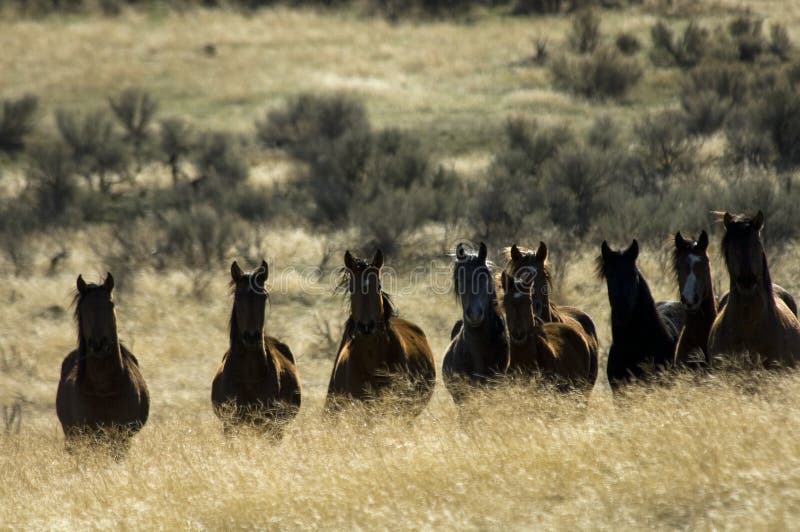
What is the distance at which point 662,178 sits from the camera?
25.6 m

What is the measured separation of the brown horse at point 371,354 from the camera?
9.23 meters

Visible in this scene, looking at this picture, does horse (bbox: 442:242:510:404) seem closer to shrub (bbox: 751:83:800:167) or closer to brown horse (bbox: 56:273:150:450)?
brown horse (bbox: 56:273:150:450)

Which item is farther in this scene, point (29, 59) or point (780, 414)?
point (29, 59)

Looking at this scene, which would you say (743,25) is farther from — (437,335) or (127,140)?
(437,335)

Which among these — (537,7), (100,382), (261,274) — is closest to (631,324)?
(261,274)

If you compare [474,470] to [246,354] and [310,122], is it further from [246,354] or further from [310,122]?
[310,122]

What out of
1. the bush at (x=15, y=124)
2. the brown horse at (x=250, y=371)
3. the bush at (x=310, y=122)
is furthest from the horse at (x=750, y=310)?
the bush at (x=15, y=124)

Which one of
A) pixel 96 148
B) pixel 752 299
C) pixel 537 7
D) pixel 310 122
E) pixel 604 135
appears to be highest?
pixel 537 7

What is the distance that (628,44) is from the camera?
3847cm

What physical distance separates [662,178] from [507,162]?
12.2 feet

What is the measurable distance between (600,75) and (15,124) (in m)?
17.5

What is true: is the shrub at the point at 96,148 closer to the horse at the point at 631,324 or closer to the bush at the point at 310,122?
the bush at the point at 310,122

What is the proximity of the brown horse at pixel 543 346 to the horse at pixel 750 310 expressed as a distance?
146cm

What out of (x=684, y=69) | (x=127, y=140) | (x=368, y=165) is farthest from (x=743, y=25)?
(x=127, y=140)
